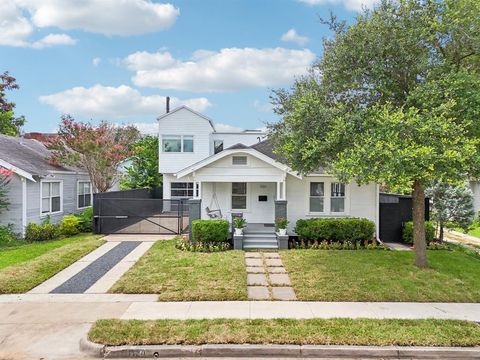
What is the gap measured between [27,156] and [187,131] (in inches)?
373

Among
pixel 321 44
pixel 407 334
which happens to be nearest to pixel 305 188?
pixel 321 44

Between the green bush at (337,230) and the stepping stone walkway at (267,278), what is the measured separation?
2166 mm

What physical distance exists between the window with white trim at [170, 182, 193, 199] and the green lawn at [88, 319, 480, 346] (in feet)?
57.4

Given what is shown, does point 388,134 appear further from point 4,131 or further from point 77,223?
point 4,131

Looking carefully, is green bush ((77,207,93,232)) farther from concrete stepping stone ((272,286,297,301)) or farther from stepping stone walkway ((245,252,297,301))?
concrete stepping stone ((272,286,297,301))

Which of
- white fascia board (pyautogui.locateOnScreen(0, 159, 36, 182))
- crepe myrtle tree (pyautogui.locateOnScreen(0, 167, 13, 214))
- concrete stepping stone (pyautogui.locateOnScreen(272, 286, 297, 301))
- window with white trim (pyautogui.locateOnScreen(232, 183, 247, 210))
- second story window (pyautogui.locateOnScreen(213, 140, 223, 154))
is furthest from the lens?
second story window (pyautogui.locateOnScreen(213, 140, 223, 154))

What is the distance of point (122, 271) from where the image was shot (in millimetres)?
10273

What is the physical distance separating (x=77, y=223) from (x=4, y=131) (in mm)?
25780

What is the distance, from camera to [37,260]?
36.5ft

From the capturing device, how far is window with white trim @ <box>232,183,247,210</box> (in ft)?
52.7

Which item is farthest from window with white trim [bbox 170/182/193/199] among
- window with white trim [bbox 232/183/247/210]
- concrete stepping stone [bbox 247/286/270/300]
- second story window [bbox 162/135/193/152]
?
concrete stepping stone [bbox 247/286/270/300]

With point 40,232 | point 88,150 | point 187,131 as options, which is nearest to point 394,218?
point 187,131

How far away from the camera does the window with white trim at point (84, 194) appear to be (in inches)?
800

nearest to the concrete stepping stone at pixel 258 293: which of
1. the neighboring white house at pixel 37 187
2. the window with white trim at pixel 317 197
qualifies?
the window with white trim at pixel 317 197
